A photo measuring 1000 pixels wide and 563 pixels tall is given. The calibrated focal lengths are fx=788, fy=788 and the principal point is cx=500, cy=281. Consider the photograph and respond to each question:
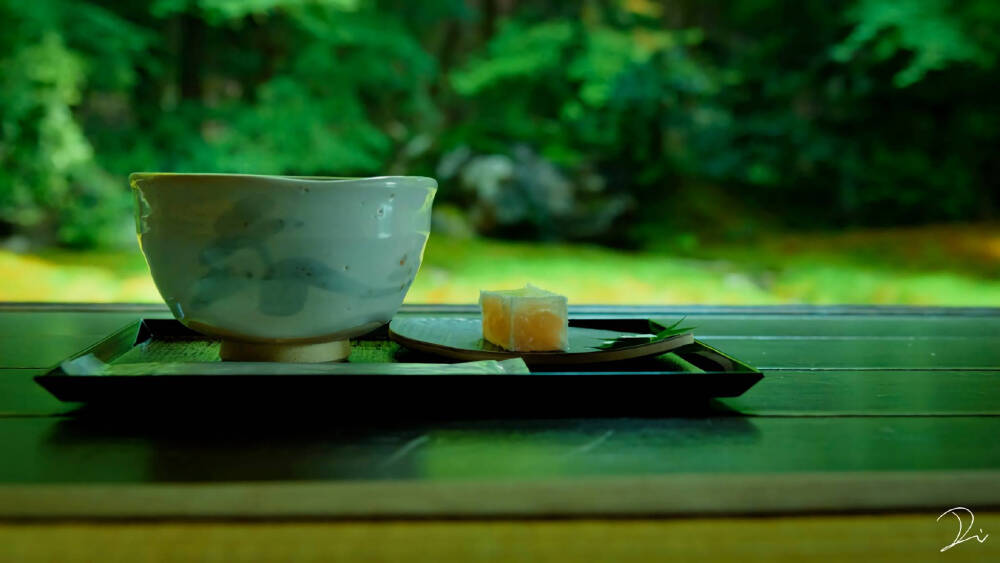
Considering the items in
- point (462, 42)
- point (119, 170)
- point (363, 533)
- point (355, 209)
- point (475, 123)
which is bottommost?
point (363, 533)

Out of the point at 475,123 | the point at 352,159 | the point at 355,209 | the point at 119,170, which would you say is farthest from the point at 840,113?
the point at 355,209

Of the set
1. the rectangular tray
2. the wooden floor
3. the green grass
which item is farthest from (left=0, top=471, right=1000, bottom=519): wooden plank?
the green grass

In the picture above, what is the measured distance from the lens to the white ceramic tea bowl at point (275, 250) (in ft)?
1.42

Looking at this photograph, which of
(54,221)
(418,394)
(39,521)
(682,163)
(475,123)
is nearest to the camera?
(39,521)

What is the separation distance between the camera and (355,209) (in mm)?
446

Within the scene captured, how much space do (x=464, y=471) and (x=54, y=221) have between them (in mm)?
3777

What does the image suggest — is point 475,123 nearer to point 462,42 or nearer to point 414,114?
point 414,114

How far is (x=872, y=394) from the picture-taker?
1.59 ft

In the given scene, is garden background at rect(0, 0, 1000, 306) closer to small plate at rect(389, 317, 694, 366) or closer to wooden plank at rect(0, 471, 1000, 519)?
small plate at rect(389, 317, 694, 366)

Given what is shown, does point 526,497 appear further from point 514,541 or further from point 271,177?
point 271,177

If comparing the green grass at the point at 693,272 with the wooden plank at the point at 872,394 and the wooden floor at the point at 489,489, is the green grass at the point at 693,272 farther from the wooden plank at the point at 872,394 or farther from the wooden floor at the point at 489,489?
the wooden floor at the point at 489,489

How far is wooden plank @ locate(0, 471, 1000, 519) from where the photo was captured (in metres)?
0.31

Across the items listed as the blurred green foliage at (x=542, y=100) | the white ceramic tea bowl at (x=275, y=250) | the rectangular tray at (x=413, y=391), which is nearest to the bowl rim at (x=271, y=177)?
the white ceramic tea bowl at (x=275, y=250)

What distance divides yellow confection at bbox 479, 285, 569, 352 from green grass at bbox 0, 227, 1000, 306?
2756 millimetres
